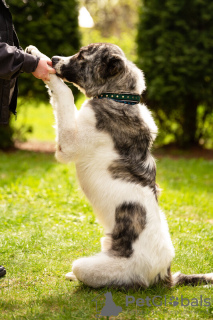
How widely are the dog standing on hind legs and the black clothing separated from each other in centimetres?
28

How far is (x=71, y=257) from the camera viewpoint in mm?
4375

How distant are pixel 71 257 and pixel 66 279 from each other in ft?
1.82

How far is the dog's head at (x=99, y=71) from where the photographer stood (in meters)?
3.72

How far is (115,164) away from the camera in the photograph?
3.57m

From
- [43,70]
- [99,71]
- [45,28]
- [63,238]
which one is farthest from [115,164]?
[45,28]

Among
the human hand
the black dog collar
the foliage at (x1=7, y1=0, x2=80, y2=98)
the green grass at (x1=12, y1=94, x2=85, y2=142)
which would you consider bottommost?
the green grass at (x1=12, y1=94, x2=85, y2=142)

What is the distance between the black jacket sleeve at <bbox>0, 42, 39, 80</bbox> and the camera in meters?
3.44

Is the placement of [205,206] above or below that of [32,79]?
below

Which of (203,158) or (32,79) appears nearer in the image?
(32,79)

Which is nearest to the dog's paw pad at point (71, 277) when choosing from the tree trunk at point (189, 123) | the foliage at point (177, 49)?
the foliage at point (177, 49)

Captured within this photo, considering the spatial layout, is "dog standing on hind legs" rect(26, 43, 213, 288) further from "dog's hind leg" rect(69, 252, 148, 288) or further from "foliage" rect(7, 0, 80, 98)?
"foliage" rect(7, 0, 80, 98)

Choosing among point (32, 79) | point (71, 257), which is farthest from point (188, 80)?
point (71, 257)

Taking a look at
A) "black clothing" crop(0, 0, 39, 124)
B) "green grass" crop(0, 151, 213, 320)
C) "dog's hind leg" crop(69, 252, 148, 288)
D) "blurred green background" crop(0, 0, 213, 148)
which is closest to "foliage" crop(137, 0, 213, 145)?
"blurred green background" crop(0, 0, 213, 148)

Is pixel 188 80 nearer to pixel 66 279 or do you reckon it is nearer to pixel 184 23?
pixel 184 23
